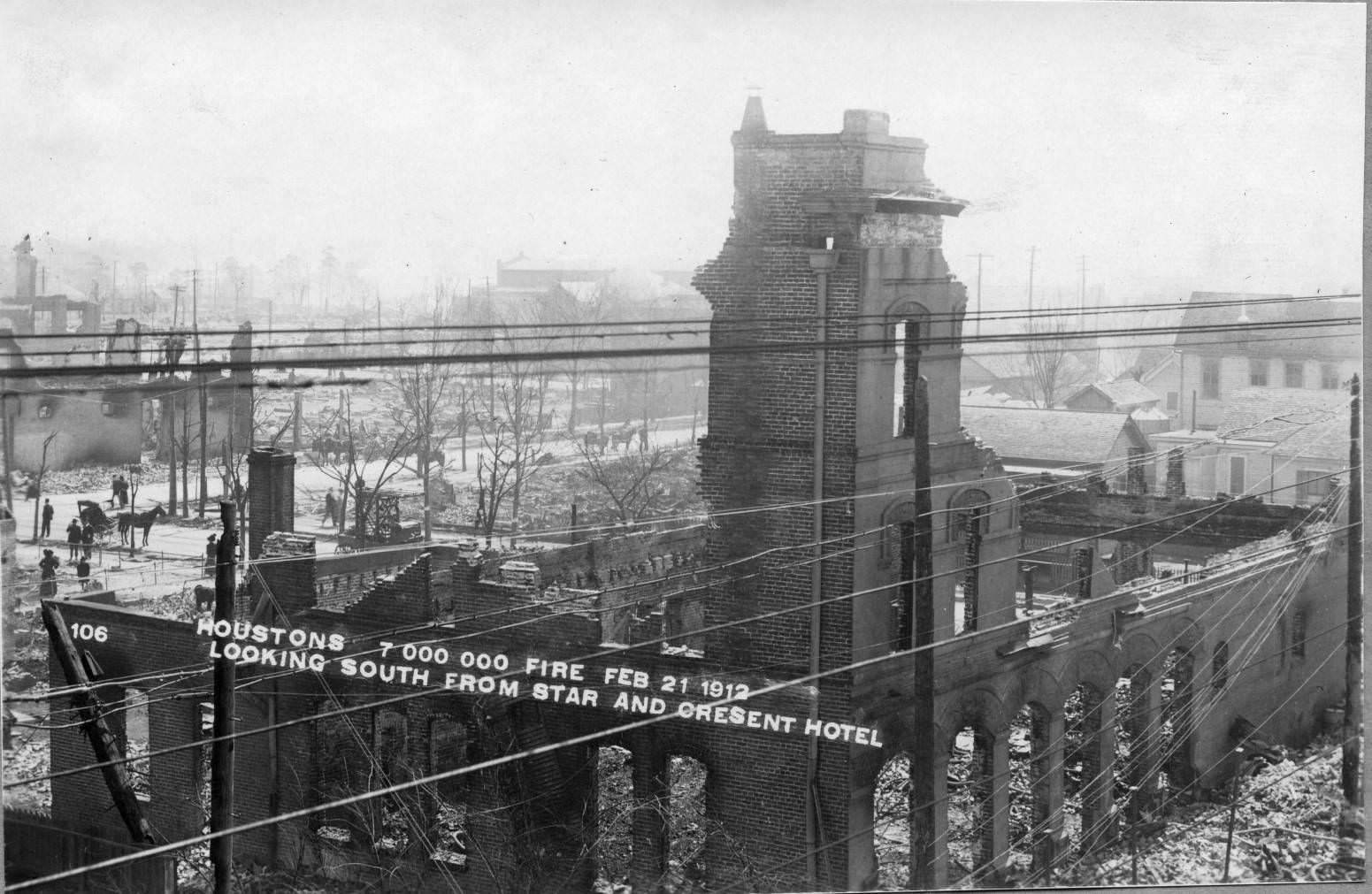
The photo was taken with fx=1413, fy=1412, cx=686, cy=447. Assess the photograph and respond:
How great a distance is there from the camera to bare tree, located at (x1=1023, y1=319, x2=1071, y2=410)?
24.6 feet

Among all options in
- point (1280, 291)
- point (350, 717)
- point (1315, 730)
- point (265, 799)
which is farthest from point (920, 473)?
point (265, 799)

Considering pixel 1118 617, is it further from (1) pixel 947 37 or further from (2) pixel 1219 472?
(1) pixel 947 37

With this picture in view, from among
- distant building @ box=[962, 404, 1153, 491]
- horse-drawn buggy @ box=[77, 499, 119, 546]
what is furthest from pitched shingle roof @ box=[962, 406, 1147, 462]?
horse-drawn buggy @ box=[77, 499, 119, 546]

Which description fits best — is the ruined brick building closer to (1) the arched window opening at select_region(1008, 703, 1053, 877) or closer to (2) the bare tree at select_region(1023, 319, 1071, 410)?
(1) the arched window opening at select_region(1008, 703, 1053, 877)

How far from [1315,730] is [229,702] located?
5.53 metres

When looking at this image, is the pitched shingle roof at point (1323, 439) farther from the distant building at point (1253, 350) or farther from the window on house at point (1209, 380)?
the window on house at point (1209, 380)

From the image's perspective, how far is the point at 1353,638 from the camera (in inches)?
294

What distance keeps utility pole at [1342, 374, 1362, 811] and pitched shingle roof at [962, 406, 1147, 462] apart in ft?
3.45

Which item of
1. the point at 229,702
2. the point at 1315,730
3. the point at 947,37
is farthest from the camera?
the point at 1315,730

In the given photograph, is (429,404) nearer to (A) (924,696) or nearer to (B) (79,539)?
(B) (79,539)

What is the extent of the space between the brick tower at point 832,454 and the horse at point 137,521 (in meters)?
2.82

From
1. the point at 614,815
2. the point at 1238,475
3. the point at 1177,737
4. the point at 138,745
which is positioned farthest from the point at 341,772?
the point at 1238,475

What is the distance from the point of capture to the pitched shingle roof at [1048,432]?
7582 millimetres

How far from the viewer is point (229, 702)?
650 centimetres
